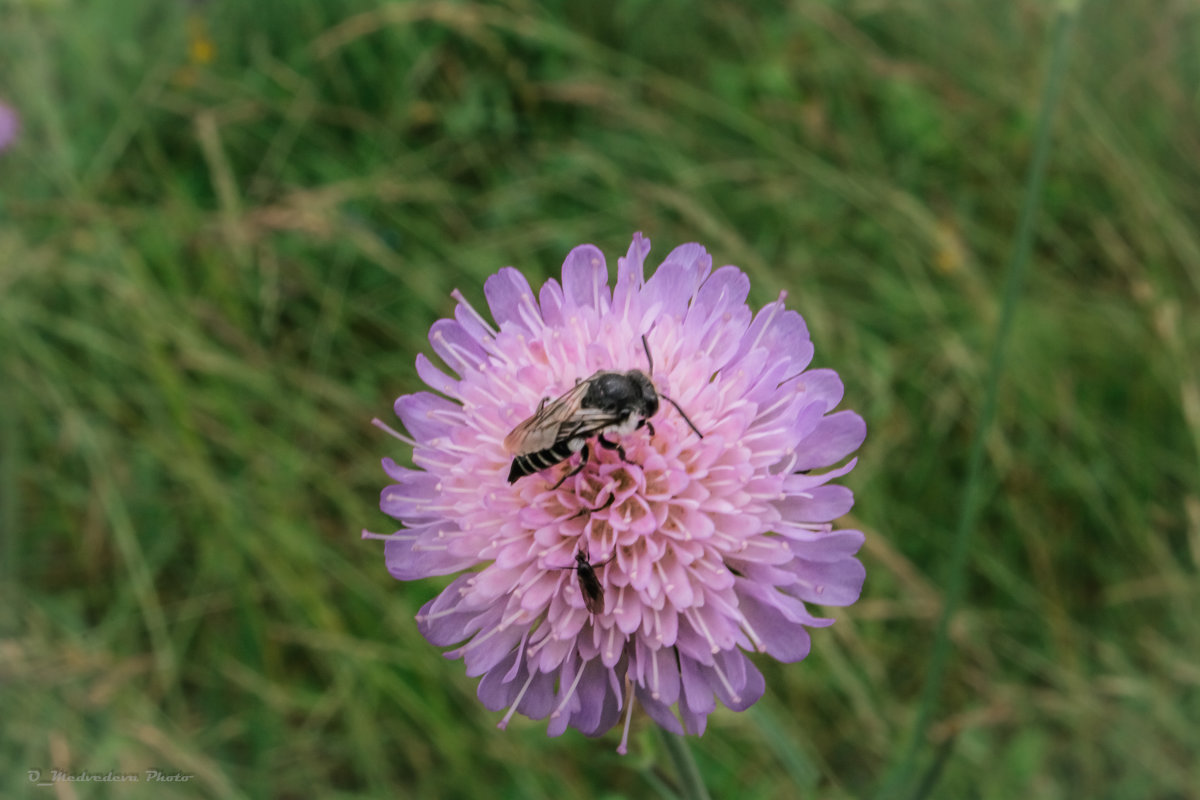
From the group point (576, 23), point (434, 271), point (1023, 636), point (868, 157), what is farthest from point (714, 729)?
point (576, 23)

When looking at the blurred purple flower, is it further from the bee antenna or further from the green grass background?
the bee antenna

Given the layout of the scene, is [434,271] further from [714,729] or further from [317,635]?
[714,729]

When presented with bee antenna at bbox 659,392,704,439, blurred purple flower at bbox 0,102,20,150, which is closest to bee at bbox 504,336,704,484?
bee antenna at bbox 659,392,704,439

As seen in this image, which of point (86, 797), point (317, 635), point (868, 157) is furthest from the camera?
point (868, 157)

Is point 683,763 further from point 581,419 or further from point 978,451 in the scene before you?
point 978,451
